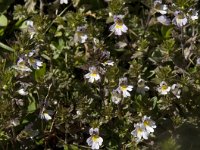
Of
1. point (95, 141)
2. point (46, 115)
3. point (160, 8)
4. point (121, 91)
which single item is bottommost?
point (95, 141)

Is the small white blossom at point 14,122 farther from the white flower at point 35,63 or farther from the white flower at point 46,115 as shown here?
the white flower at point 35,63

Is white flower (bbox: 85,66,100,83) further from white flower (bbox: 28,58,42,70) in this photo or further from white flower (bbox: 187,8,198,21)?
white flower (bbox: 187,8,198,21)

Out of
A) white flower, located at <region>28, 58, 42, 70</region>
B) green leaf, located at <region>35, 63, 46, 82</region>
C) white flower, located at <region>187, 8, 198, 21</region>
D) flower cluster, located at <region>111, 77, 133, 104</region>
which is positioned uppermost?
white flower, located at <region>187, 8, 198, 21</region>

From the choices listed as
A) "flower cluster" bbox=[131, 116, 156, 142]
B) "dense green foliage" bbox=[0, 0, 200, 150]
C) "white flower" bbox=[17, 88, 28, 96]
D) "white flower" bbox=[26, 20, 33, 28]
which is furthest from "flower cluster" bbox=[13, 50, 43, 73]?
"flower cluster" bbox=[131, 116, 156, 142]

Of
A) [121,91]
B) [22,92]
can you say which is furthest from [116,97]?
[22,92]

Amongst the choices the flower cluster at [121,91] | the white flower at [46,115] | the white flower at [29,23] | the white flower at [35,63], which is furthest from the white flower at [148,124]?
the white flower at [29,23]

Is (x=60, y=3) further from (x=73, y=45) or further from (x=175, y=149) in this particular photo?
(x=175, y=149)

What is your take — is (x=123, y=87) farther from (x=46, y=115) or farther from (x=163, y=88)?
(x=46, y=115)
